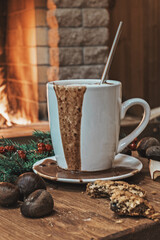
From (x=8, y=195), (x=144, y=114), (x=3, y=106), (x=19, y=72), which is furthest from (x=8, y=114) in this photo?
(x=8, y=195)

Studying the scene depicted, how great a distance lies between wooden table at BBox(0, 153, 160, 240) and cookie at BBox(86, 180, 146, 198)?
1 centimetres

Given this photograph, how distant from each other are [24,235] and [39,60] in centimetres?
199

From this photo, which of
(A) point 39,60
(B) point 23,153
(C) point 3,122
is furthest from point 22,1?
(B) point 23,153

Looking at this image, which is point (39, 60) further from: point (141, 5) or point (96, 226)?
point (96, 226)

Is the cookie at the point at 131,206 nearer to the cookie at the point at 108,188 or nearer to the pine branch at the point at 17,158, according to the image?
the cookie at the point at 108,188

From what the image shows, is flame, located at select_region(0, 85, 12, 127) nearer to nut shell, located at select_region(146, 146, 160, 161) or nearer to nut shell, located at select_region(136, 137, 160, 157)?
nut shell, located at select_region(136, 137, 160, 157)

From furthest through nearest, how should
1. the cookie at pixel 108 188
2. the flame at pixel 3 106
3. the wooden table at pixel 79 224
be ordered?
the flame at pixel 3 106 → the cookie at pixel 108 188 → the wooden table at pixel 79 224

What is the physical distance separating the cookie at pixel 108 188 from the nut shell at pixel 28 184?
0.08m

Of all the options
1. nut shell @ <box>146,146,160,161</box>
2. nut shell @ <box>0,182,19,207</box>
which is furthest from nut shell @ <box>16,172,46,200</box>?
nut shell @ <box>146,146,160,161</box>

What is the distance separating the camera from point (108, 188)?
22.5 inches

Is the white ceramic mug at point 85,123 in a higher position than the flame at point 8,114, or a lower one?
higher

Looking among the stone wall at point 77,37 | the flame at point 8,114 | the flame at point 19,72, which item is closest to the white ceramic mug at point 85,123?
the stone wall at point 77,37

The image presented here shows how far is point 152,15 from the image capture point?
3.37 meters

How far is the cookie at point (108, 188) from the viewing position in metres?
0.56
